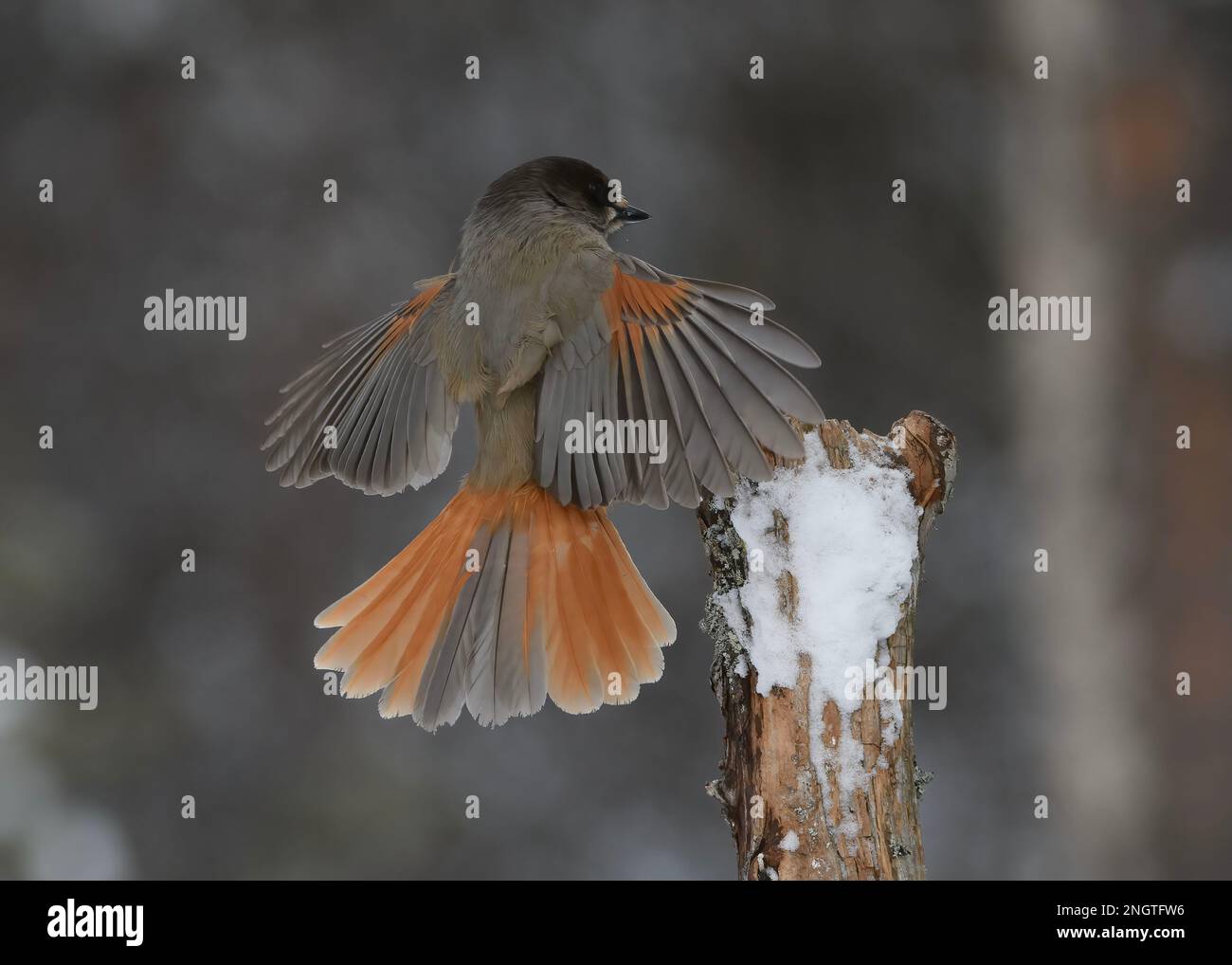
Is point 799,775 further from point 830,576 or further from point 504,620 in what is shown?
point 504,620

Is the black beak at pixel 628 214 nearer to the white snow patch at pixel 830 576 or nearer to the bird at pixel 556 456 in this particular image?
the bird at pixel 556 456

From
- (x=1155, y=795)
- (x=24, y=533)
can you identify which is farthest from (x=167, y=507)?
(x=1155, y=795)

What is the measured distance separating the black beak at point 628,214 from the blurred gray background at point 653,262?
1.61 m

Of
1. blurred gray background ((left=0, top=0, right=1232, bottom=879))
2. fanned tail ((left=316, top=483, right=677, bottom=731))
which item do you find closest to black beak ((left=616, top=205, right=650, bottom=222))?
fanned tail ((left=316, top=483, right=677, bottom=731))

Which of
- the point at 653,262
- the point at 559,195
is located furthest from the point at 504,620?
the point at 653,262

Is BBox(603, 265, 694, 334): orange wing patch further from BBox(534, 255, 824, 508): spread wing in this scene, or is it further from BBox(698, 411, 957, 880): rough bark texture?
BBox(698, 411, 957, 880): rough bark texture

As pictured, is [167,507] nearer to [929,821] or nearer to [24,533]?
[24,533]

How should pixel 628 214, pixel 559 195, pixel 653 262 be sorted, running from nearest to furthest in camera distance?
1. pixel 559 195
2. pixel 628 214
3. pixel 653 262

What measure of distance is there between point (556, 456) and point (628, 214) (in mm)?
1182

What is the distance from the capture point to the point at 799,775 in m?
2.35

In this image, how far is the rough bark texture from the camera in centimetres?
232

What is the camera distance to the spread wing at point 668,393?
2582mm

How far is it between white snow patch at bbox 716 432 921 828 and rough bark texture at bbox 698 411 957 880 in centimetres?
2

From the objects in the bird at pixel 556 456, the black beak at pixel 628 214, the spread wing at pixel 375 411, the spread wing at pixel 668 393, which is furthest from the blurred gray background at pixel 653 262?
the spread wing at pixel 668 393
